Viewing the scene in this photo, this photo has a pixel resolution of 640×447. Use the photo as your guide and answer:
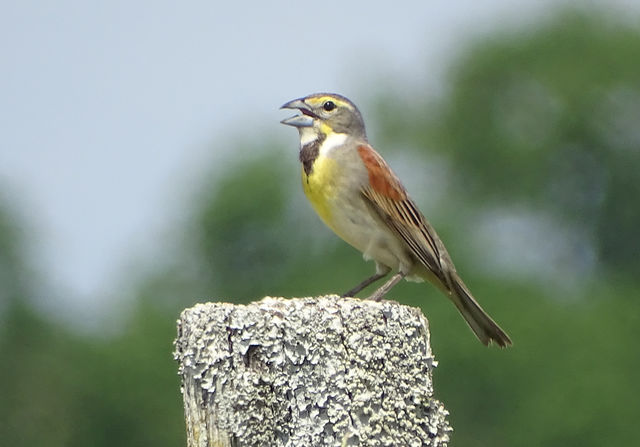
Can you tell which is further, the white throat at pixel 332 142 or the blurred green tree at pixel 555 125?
the blurred green tree at pixel 555 125

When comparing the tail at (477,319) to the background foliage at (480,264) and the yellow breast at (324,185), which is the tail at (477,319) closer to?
the yellow breast at (324,185)

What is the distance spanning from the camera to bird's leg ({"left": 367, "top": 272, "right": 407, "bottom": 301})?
905 centimetres

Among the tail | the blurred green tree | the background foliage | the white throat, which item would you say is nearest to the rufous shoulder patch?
the white throat

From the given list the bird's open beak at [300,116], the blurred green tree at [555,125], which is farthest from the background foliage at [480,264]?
the bird's open beak at [300,116]

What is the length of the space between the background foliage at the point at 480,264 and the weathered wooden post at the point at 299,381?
33089 millimetres

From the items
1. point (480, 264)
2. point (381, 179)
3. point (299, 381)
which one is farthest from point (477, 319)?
point (480, 264)

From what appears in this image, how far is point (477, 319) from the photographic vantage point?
372 inches

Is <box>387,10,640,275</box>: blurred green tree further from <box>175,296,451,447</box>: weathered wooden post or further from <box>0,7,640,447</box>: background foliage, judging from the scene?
<box>175,296,451,447</box>: weathered wooden post

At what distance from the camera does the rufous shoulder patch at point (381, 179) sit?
32.8 feet

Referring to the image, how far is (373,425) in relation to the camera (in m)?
5.99

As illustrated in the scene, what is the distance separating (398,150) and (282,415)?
186 ft

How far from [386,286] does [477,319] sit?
1.86ft

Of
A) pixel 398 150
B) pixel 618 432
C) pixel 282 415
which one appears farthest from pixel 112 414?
pixel 282 415

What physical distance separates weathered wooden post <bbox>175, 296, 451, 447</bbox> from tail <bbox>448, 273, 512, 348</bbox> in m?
3.12
